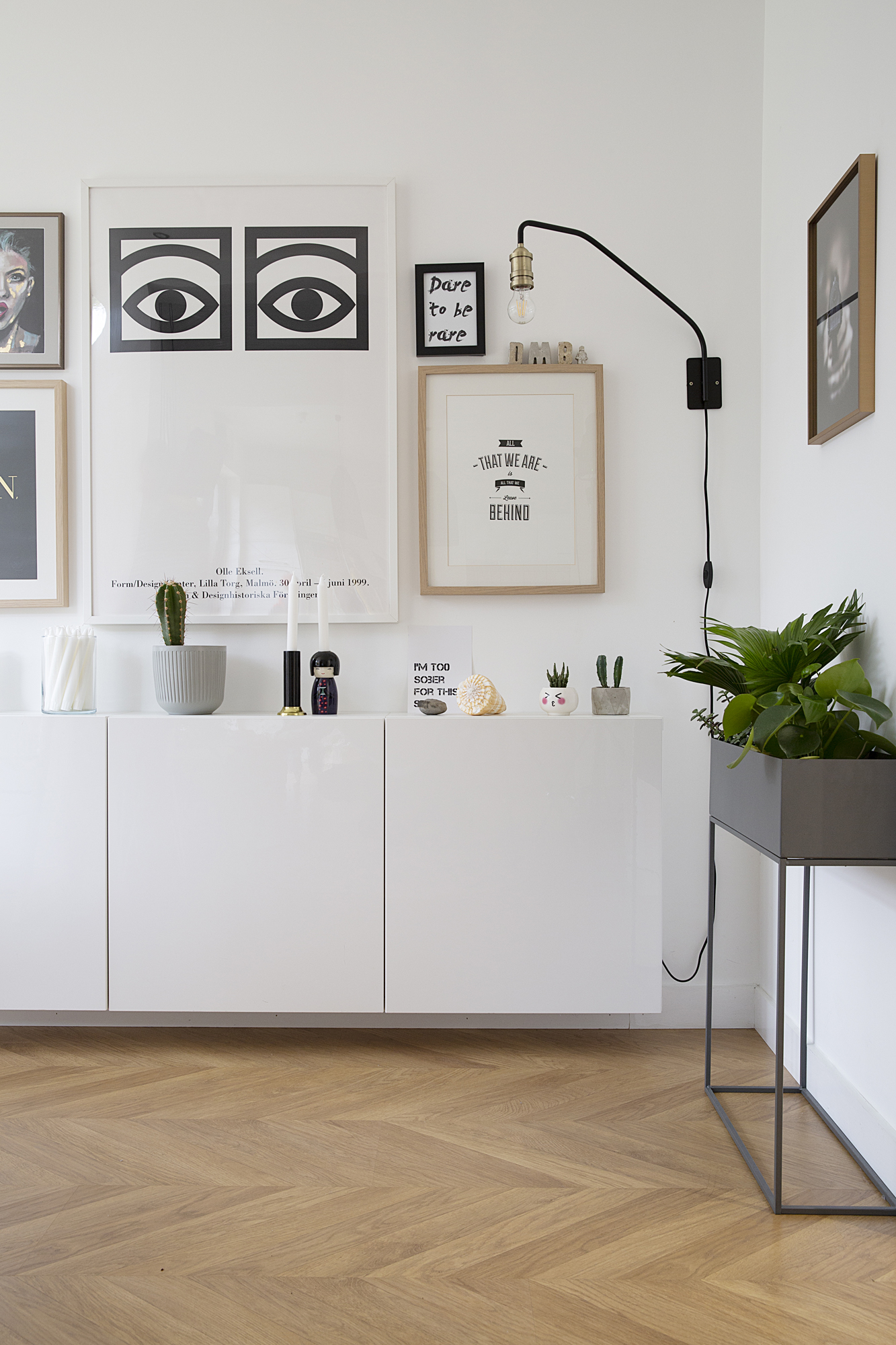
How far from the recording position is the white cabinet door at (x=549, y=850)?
6.82ft

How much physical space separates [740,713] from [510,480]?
1029mm

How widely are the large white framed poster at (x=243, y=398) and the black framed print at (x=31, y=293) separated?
10 centimetres

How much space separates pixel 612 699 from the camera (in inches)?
84.0

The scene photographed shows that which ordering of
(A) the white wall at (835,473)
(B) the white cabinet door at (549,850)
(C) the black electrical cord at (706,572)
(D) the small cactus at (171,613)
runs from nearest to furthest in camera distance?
1. (A) the white wall at (835,473)
2. (B) the white cabinet door at (549,850)
3. (D) the small cactus at (171,613)
4. (C) the black electrical cord at (706,572)

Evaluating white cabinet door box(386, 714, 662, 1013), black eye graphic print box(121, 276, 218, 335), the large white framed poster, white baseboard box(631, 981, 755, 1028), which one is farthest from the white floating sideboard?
black eye graphic print box(121, 276, 218, 335)

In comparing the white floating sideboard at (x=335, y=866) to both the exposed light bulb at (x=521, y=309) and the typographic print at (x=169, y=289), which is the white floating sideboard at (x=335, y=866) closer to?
the exposed light bulb at (x=521, y=309)

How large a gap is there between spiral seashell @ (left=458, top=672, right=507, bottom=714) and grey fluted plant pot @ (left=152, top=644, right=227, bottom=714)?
1.97 feet

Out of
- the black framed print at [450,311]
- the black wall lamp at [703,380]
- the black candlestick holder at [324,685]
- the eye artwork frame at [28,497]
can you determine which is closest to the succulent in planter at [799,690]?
the black wall lamp at [703,380]

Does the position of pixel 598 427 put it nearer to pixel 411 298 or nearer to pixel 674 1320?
pixel 411 298

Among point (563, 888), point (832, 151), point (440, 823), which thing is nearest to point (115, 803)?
point (440, 823)

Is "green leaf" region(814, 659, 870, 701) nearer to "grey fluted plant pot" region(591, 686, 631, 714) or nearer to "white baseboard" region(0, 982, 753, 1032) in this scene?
"grey fluted plant pot" region(591, 686, 631, 714)

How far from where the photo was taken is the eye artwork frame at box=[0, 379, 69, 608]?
237 centimetres

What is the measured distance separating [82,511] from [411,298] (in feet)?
3.40

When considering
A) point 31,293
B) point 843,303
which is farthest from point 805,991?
point 31,293
